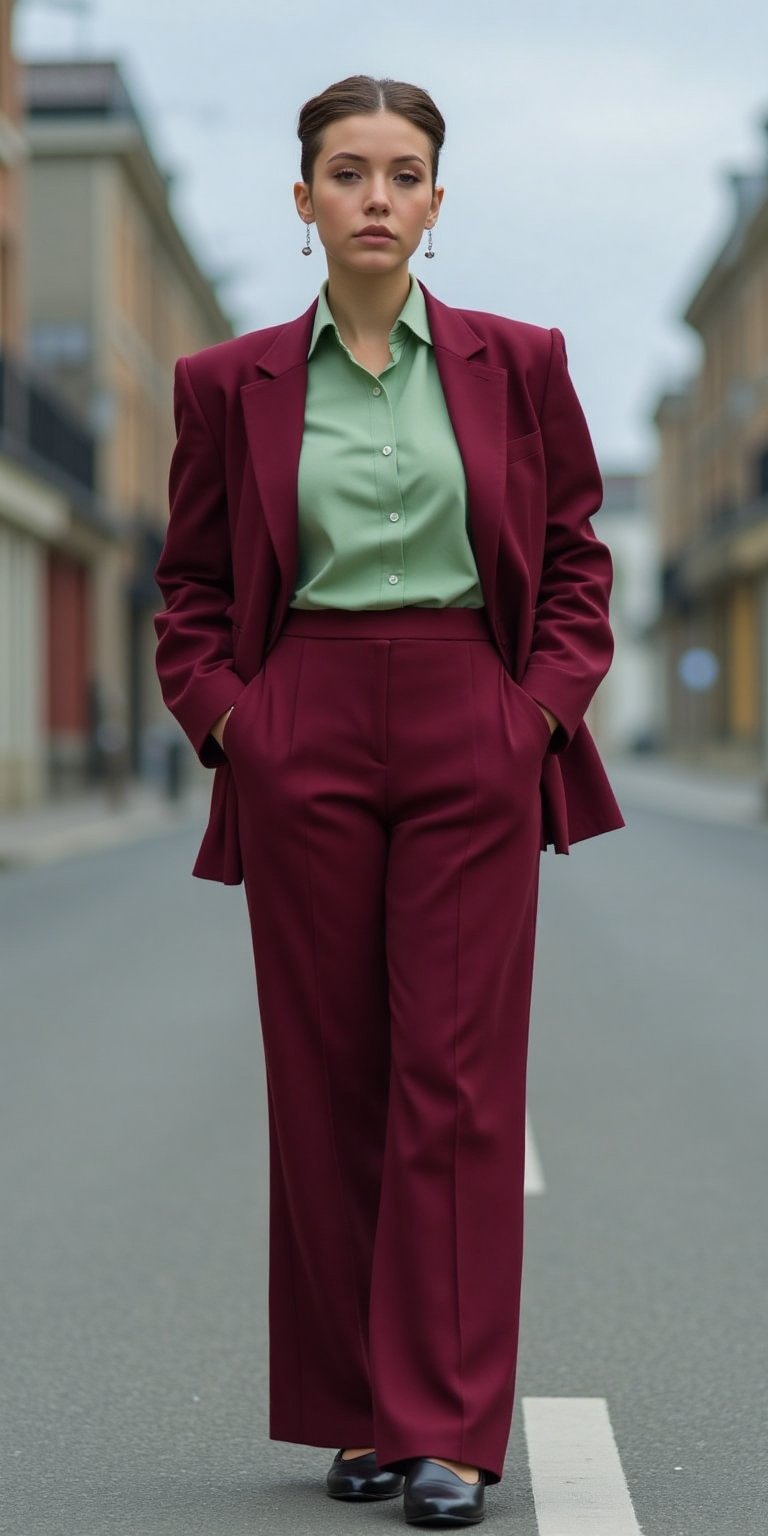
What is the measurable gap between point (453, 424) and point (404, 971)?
2.44 feet

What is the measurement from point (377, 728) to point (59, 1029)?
6.52 meters

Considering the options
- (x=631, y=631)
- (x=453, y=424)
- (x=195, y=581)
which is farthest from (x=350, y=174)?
Result: (x=631, y=631)

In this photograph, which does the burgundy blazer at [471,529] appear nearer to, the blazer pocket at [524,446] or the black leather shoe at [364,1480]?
the blazer pocket at [524,446]

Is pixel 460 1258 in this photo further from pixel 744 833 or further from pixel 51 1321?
pixel 744 833

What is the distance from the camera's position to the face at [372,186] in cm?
318

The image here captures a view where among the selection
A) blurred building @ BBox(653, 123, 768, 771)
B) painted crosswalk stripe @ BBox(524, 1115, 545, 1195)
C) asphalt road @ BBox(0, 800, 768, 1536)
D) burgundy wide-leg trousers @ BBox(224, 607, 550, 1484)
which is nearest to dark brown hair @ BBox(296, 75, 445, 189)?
burgundy wide-leg trousers @ BBox(224, 607, 550, 1484)

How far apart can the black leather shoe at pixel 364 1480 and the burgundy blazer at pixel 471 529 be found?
0.84m

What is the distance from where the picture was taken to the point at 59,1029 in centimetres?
949

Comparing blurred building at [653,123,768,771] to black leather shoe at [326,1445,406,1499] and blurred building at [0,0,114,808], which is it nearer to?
blurred building at [0,0,114,808]

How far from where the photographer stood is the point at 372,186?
3.18 metres

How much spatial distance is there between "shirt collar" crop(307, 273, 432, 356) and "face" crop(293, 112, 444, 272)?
0.28ft

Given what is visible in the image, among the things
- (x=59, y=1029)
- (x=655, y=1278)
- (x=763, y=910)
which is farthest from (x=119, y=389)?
(x=655, y=1278)

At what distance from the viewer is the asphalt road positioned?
345 centimetres

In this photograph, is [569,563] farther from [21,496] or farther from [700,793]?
[700,793]
